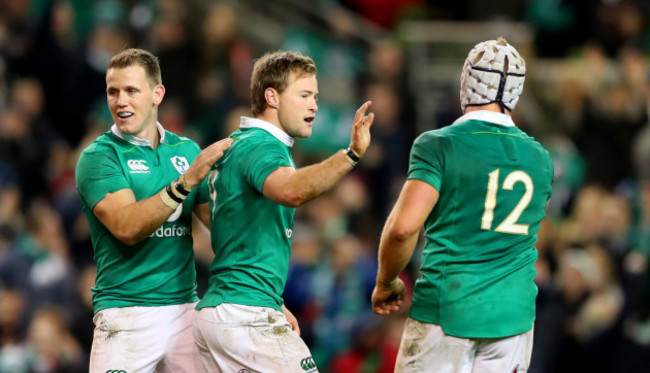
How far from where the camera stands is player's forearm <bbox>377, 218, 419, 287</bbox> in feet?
18.0

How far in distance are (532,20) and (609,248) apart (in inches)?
183

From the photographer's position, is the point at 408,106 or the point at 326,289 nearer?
the point at 326,289

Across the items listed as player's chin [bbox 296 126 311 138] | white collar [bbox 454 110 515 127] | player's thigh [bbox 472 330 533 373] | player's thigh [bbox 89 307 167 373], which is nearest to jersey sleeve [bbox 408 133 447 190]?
white collar [bbox 454 110 515 127]

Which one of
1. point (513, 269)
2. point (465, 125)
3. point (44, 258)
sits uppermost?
point (465, 125)

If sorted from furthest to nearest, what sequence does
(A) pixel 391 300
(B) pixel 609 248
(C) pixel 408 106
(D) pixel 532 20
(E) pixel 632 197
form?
1. (D) pixel 532 20
2. (C) pixel 408 106
3. (E) pixel 632 197
4. (B) pixel 609 248
5. (A) pixel 391 300

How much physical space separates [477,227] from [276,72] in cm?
135

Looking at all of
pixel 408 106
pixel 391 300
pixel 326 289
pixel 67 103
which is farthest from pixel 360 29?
pixel 391 300

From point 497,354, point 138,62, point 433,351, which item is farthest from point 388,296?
point 138,62

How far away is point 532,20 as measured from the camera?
14.3 meters

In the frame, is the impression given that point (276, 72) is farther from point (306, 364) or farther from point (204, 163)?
point (306, 364)

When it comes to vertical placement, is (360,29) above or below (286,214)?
above

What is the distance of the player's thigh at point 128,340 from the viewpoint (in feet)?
19.3

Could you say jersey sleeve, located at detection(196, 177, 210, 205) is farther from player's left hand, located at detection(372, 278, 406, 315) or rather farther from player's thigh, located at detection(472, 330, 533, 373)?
player's thigh, located at detection(472, 330, 533, 373)

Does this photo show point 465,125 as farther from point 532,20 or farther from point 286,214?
point 532,20
